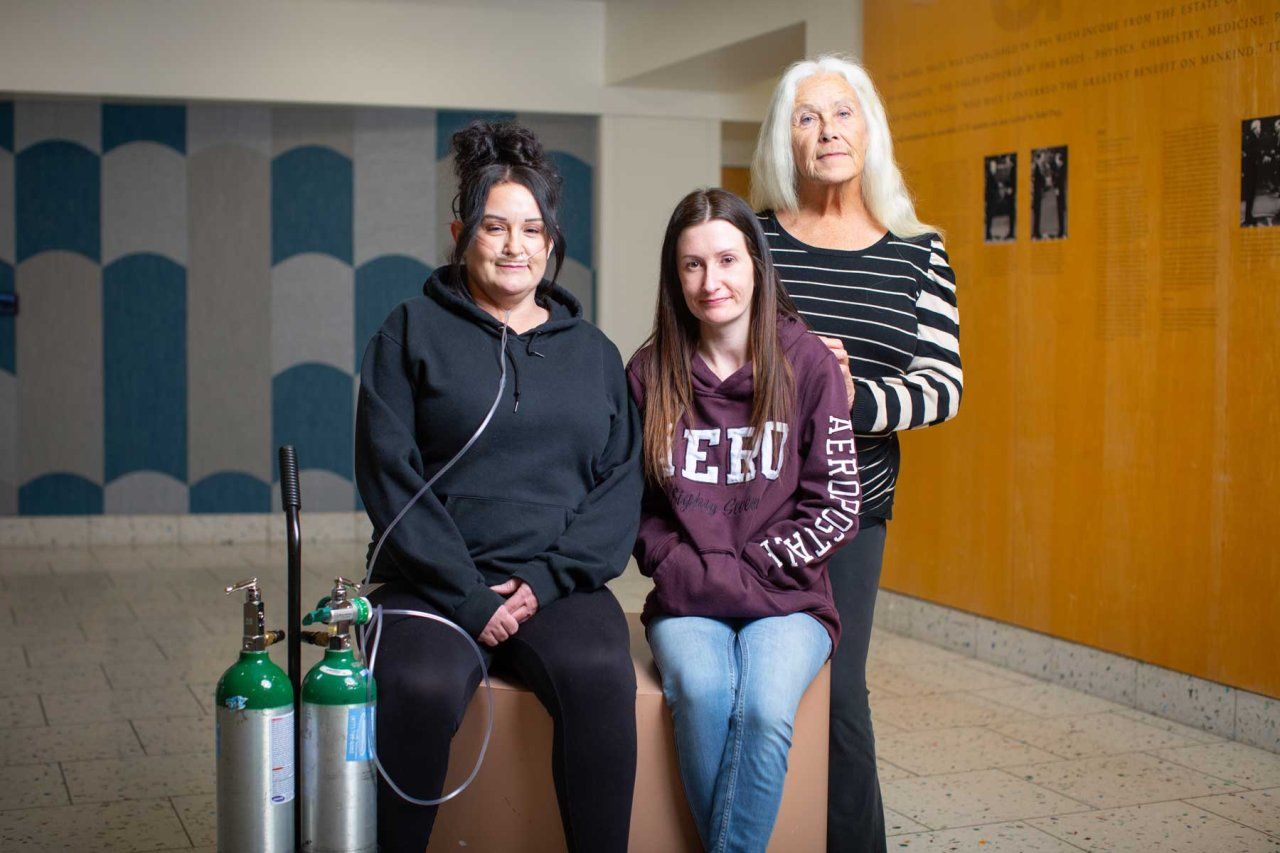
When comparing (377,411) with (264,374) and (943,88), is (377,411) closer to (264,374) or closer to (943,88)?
(943,88)

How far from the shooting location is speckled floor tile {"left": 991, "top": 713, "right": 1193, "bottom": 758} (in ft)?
11.5

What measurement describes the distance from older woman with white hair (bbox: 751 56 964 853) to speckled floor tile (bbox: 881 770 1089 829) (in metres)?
0.75

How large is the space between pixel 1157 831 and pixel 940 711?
39.5 inches

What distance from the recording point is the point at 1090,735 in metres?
3.63

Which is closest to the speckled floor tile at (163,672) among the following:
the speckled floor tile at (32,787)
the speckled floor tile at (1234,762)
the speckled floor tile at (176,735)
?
the speckled floor tile at (176,735)

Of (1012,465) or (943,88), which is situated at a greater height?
(943,88)

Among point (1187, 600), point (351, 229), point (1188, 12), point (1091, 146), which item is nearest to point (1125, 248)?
point (1091, 146)

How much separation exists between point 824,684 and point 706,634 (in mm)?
213

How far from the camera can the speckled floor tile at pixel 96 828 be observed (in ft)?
8.87

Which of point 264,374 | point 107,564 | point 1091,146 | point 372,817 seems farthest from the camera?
point 264,374

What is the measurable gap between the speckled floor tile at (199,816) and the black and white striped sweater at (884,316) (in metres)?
1.55

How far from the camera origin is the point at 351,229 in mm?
7184

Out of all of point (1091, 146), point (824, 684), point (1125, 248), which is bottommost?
point (824, 684)

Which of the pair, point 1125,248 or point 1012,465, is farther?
point 1012,465
